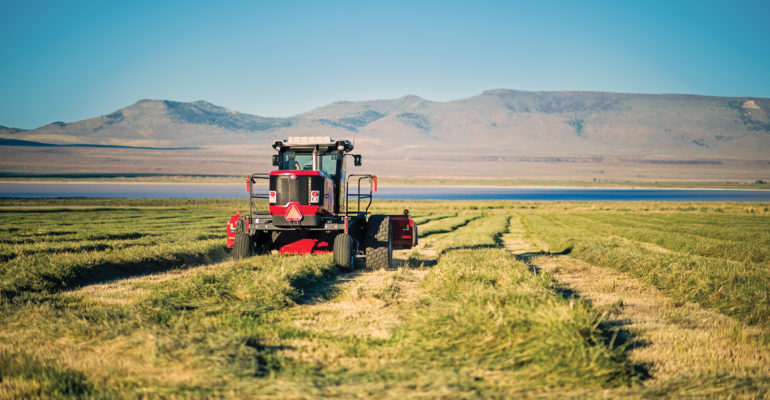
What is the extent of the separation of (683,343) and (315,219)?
9.18 meters

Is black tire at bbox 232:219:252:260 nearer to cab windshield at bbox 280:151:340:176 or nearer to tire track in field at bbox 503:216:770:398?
cab windshield at bbox 280:151:340:176

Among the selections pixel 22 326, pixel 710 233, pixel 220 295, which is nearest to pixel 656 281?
pixel 220 295

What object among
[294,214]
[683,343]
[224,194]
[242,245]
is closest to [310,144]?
[294,214]

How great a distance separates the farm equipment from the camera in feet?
48.5

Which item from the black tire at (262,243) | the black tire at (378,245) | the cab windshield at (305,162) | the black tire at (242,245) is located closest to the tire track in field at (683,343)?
the black tire at (378,245)

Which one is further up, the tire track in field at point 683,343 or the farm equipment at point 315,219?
the farm equipment at point 315,219

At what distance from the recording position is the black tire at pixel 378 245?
15508 mm

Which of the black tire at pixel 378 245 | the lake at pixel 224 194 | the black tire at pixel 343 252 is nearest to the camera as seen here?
the black tire at pixel 343 252

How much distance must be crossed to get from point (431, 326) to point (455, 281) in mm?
3956

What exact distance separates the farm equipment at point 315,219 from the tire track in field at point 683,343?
5249 mm

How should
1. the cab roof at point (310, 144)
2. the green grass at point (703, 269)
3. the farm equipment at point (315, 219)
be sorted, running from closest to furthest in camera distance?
1. the green grass at point (703, 269)
2. the farm equipment at point (315, 219)
3. the cab roof at point (310, 144)

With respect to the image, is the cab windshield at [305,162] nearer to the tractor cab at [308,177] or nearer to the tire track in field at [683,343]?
the tractor cab at [308,177]

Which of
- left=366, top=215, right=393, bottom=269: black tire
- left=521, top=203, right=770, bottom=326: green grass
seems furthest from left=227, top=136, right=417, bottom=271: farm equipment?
left=521, top=203, right=770, bottom=326: green grass

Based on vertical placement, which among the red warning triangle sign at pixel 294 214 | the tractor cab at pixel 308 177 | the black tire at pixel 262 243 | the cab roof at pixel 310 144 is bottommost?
the black tire at pixel 262 243
